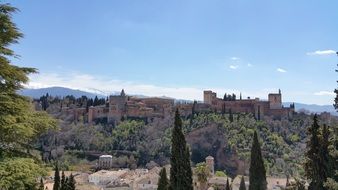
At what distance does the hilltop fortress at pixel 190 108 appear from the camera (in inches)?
5133

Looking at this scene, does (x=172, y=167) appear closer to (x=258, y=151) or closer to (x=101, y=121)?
(x=258, y=151)

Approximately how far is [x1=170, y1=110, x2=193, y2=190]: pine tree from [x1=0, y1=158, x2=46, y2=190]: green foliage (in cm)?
1415

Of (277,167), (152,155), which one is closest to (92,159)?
(152,155)

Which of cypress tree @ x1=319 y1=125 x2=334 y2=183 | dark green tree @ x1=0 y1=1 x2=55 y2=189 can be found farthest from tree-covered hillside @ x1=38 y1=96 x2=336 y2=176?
dark green tree @ x1=0 y1=1 x2=55 y2=189

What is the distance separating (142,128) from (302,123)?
43.9 metres

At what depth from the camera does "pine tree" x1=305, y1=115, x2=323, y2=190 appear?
20.1 m

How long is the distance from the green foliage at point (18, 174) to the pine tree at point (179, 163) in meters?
14.1

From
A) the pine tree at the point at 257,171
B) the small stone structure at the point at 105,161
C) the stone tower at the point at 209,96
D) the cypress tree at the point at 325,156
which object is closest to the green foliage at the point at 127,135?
the small stone structure at the point at 105,161

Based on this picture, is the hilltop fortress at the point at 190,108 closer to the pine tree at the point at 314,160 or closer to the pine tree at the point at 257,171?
the pine tree at the point at 257,171

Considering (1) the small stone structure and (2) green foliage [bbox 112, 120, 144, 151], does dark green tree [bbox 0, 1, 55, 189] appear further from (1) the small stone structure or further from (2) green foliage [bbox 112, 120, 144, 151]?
(2) green foliage [bbox 112, 120, 144, 151]

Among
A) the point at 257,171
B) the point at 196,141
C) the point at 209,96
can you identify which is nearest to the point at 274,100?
the point at 209,96

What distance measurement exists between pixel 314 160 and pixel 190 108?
112 meters

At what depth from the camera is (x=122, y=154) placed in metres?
114

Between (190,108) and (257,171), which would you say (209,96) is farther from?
(257,171)
